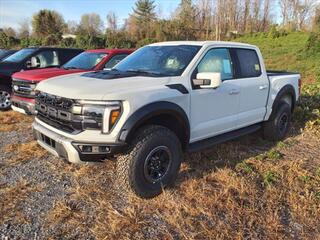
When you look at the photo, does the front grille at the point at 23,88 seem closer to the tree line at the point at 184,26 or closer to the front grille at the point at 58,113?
the front grille at the point at 58,113

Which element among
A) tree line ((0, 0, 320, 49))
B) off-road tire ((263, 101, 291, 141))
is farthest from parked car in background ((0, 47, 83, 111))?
tree line ((0, 0, 320, 49))

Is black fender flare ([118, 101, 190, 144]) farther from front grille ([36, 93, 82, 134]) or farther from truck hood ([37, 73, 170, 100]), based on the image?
front grille ([36, 93, 82, 134])

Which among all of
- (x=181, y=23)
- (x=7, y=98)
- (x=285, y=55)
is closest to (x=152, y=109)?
(x=7, y=98)

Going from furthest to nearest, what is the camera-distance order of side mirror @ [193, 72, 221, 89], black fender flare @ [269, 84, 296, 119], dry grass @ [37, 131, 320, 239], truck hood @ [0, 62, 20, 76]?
1. truck hood @ [0, 62, 20, 76]
2. black fender flare @ [269, 84, 296, 119]
3. side mirror @ [193, 72, 221, 89]
4. dry grass @ [37, 131, 320, 239]

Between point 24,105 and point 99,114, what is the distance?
354cm

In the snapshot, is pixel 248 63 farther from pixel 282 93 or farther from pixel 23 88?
pixel 23 88

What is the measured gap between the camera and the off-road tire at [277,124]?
19.6 ft

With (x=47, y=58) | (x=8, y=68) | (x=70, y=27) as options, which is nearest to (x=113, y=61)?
(x=47, y=58)

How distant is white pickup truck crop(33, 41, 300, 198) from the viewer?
3.50 meters

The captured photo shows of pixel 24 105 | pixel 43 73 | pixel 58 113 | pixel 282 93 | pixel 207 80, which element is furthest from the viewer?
pixel 43 73

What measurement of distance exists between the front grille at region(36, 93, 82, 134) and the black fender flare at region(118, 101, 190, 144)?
1.62 ft

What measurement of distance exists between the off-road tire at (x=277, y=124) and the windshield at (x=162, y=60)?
2.23 metres

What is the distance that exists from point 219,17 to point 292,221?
116 ft

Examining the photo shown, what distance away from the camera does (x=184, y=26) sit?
35.7 metres
